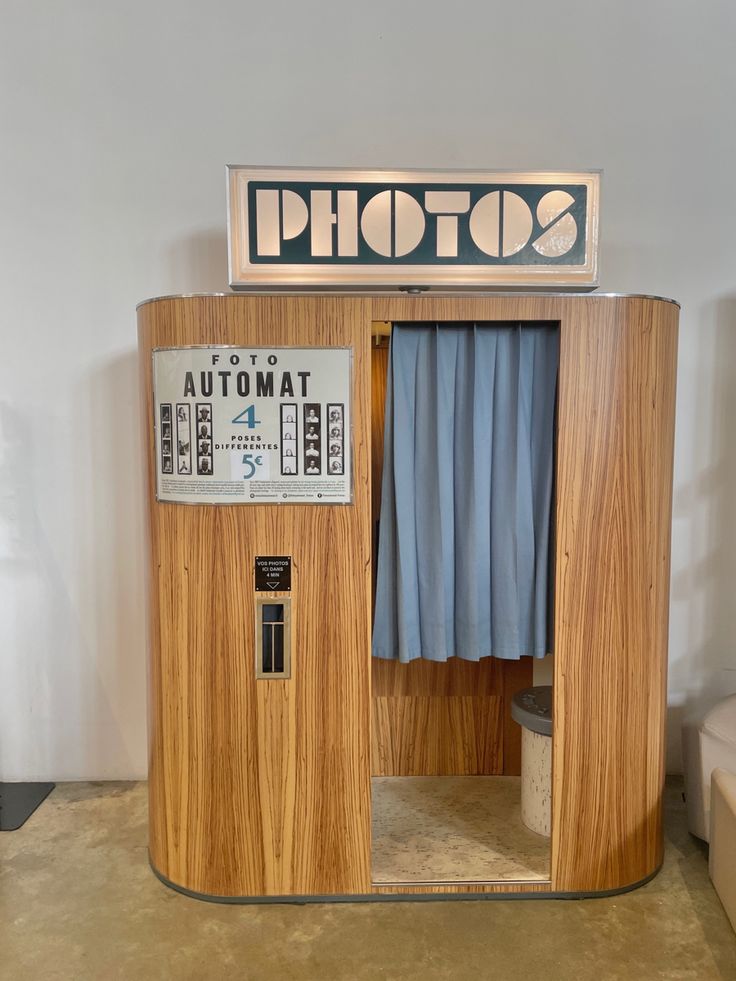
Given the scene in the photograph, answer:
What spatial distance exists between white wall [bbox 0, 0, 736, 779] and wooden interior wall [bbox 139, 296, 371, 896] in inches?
31.7

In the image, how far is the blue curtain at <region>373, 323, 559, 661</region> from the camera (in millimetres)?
2393

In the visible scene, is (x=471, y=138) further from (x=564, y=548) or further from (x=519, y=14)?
(x=564, y=548)

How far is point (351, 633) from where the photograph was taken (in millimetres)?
2391

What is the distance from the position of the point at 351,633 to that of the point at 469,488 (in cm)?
60

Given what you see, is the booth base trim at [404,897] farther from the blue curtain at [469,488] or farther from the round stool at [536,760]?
the blue curtain at [469,488]

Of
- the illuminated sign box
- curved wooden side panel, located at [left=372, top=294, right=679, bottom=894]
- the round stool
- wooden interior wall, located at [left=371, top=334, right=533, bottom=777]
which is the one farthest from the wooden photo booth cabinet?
wooden interior wall, located at [left=371, top=334, right=533, bottom=777]

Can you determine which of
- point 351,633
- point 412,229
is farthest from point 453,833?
point 412,229

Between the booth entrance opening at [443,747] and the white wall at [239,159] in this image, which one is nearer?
the booth entrance opening at [443,747]

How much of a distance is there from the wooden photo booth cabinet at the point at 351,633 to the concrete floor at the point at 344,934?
0.28ft

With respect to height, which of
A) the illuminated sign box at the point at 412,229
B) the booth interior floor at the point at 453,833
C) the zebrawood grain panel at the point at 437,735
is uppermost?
the illuminated sign box at the point at 412,229

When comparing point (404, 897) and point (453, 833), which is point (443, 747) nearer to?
point (453, 833)

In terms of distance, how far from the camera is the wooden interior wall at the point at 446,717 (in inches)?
125

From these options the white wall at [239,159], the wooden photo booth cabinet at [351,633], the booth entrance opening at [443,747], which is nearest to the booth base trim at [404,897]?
the wooden photo booth cabinet at [351,633]

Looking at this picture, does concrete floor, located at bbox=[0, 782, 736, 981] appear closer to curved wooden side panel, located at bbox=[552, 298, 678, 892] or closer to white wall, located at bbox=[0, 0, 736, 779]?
curved wooden side panel, located at bbox=[552, 298, 678, 892]
